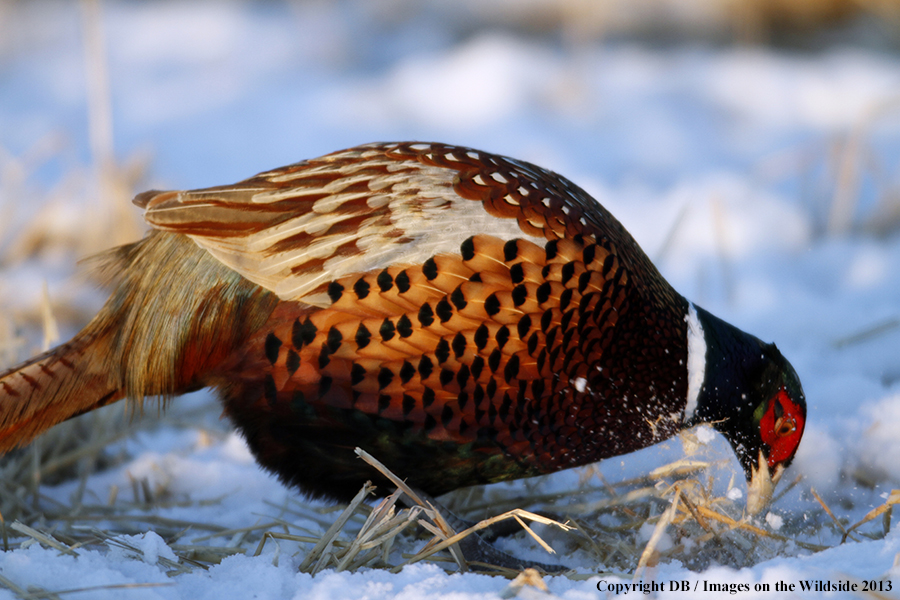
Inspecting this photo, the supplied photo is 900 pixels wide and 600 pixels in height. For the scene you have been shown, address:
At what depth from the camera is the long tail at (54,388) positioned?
2125mm

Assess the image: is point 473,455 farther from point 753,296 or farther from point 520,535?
point 753,296

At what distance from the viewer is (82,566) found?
1624 millimetres

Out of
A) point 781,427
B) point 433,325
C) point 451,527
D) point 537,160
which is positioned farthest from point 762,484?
point 537,160

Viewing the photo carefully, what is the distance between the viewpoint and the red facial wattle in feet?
7.13

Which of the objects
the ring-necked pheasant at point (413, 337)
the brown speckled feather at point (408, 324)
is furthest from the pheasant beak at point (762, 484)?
the brown speckled feather at point (408, 324)

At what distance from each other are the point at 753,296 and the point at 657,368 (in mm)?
1786

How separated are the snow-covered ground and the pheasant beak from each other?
67 millimetres

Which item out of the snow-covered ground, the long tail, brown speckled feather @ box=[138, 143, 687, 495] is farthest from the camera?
the long tail

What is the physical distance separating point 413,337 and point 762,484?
3.49 feet

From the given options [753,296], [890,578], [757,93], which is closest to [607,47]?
[757,93]

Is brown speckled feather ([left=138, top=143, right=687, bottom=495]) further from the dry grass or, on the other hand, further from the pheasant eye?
the pheasant eye

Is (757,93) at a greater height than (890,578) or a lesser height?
greater

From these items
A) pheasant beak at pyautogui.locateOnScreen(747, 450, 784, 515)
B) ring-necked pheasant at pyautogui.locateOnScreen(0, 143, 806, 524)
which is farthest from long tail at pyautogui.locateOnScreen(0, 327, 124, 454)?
pheasant beak at pyautogui.locateOnScreen(747, 450, 784, 515)

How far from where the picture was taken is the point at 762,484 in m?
2.18
